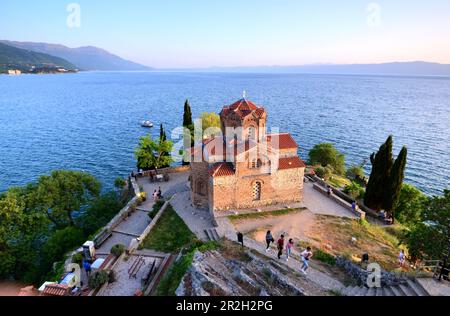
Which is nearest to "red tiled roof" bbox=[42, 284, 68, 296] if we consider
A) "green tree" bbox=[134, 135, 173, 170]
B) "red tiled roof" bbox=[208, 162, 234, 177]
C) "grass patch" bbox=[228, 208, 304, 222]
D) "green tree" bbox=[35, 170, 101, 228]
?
"grass patch" bbox=[228, 208, 304, 222]

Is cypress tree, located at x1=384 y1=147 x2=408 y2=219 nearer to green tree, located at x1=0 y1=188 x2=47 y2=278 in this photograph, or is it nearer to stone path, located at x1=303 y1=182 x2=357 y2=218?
stone path, located at x1=303 y1=182 x2=357 y2=218

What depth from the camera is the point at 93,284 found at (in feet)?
68.2

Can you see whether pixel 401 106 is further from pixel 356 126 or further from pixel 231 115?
pixel 231 115

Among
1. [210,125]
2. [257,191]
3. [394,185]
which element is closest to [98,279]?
[257,191]

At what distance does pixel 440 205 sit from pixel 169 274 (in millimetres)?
19088

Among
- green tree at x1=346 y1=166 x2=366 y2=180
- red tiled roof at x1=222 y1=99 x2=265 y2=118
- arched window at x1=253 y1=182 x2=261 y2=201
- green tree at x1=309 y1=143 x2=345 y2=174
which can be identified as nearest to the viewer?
arched window at x1=253 y1=182 x2=261 y2=201

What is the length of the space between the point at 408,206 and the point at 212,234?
87.4ft

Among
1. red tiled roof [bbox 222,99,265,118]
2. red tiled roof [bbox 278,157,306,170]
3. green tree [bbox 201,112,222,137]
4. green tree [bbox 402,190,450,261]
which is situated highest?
red tiled roof [bbox 222,99,265,118]

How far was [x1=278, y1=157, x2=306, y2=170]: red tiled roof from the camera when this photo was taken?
103 feet

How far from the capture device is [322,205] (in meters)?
32.9

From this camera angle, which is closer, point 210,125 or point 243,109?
point 243,109

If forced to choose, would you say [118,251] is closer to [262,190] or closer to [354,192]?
[262,190]

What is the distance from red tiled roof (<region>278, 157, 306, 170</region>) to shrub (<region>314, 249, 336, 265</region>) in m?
10.3

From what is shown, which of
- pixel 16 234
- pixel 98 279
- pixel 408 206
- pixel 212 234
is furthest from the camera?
pixel 408 206
